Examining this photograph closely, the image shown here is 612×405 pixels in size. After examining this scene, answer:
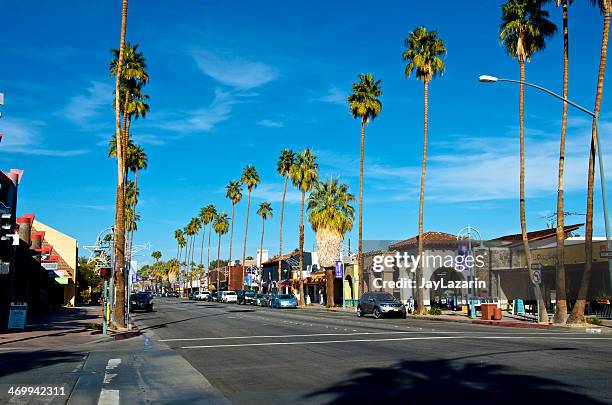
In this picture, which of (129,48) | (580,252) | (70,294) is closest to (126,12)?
(129,48)

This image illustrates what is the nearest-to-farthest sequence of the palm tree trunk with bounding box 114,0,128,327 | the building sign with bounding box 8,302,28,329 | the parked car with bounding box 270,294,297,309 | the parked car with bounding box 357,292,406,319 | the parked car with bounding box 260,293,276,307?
the building sign with bounding box 8,302,28,329, the palm tree trunk with bounding box 114,0,128,327, the parked car with bounding box 357,292,406,319, the parked car with bounding box 270,294,297,309, the parked car with bounding box 260,293,276,307

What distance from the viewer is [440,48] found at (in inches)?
1710

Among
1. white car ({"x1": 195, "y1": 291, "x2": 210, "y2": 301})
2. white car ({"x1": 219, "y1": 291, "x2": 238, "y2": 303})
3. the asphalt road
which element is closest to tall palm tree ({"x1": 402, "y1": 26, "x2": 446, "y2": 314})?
the asphalt road

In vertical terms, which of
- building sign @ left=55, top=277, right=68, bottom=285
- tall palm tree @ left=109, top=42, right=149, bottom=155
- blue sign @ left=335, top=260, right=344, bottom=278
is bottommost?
building sign @ left=55, top=277, right=68, bottom=285

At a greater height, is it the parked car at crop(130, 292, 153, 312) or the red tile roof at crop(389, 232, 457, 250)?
the red tile roof at crop(389, 232, 457, 250)

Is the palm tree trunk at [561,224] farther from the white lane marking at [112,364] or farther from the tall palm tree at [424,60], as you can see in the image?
the white lane marking at [112,364]

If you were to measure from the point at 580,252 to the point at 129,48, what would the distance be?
3074 cm

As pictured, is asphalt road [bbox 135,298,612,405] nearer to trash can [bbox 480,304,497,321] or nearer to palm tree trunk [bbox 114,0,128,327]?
palm tree trunk [bbox 114,0,128,327]

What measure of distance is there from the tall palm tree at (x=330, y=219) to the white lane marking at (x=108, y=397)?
5066 cm

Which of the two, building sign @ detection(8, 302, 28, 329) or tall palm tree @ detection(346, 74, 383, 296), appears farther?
tall palm tree @ detection(346, 74, 383, 296)

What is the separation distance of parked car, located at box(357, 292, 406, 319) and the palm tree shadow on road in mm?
25910

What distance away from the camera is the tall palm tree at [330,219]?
61.6 metres

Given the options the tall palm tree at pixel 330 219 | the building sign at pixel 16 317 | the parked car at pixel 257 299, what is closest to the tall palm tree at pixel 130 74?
the building sign at pixel 16 317

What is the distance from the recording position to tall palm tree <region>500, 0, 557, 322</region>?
3338cm
